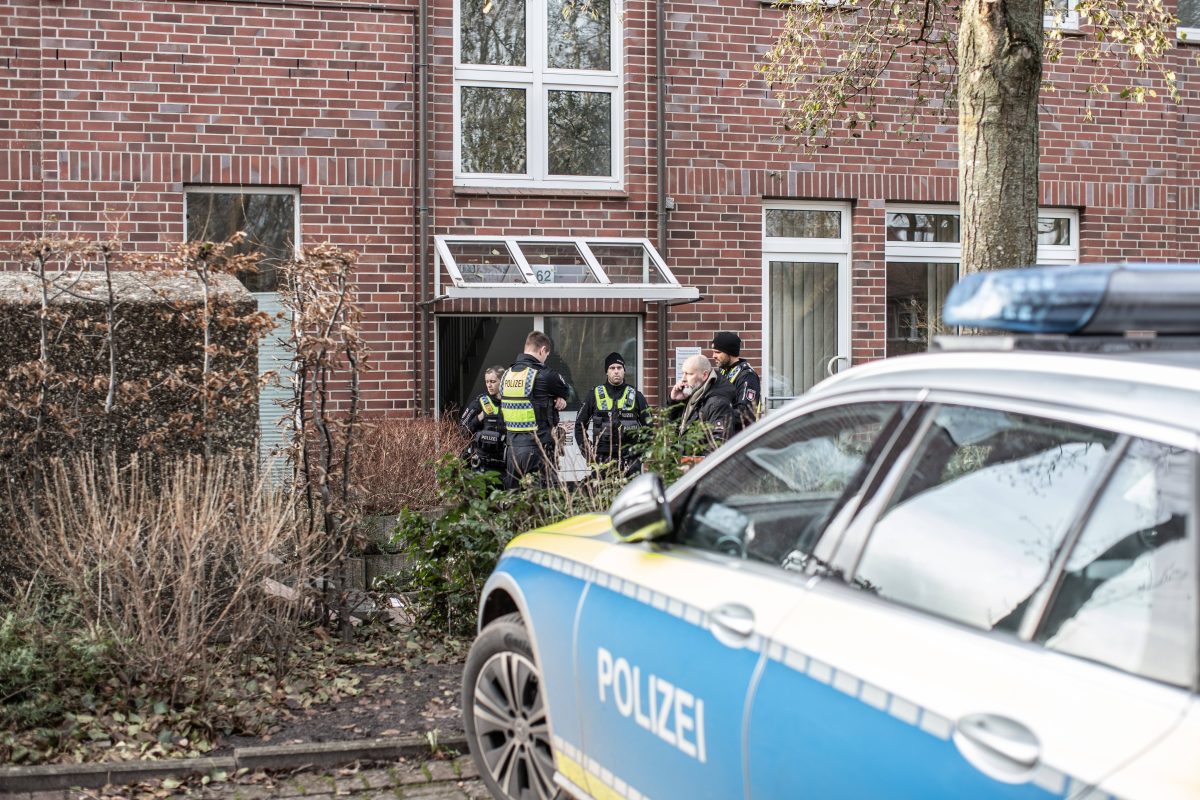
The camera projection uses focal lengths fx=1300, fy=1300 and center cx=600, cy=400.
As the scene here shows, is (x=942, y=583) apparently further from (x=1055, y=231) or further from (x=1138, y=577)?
(x=1055, y=231)

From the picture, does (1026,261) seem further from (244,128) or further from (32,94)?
(32,94)

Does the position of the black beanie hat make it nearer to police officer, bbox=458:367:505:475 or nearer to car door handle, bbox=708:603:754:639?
police officer, bbox=458:367:505:475

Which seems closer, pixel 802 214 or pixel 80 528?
pixel 80 528

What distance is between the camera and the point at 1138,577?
7.50 feet

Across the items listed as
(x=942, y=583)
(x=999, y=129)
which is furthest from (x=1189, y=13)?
(x=942, y=583)

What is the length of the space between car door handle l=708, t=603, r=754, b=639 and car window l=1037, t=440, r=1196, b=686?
0.76 metres

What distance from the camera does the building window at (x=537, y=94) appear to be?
40.7 feet

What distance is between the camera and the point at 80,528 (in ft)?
18.5

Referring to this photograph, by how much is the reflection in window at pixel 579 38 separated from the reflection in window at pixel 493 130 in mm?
603

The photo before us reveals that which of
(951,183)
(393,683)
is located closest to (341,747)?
(393,683)

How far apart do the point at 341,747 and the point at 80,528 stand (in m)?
1.60

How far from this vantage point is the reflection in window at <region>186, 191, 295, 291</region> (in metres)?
11.7

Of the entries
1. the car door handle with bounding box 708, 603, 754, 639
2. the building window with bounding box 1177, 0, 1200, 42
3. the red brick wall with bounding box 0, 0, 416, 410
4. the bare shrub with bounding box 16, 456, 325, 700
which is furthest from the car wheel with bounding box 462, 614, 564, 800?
the building window with bounding box 1177, 0, 1200, 42

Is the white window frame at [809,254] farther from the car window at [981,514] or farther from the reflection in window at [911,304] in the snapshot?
the car window at [981,514]
